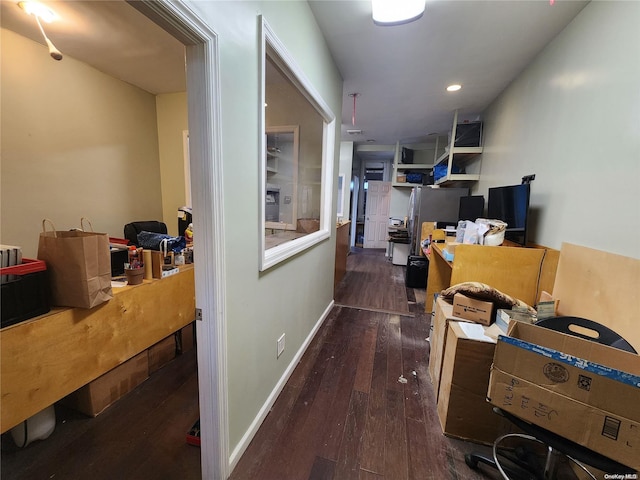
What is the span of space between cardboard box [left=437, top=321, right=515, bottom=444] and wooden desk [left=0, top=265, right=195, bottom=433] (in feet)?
6.38

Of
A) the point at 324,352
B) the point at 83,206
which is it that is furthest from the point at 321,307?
the point at 83,206

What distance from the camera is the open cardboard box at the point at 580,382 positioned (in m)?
0.82

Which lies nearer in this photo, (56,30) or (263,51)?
(263,51)

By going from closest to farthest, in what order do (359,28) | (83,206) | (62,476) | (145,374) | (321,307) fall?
1. (62,476)
2. (145,374)
3. (359,28)
4. (321,307)
5. (83,206)

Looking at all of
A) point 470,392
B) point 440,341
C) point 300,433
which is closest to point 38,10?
point 300,433

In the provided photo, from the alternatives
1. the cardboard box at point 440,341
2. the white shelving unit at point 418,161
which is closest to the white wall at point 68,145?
the cardboard box at point 440,341

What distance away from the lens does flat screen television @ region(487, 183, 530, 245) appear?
2.14 m

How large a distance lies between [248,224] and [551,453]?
1.66 meters

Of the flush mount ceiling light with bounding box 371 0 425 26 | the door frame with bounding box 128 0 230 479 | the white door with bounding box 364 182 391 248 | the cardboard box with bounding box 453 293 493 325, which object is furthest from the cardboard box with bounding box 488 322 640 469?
the white door with bounding box 364 182 391 248

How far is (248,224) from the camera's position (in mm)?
1243

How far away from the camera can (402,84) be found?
2986 millimetres

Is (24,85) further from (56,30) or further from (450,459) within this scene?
(450,459)

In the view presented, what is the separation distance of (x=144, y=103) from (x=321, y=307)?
3695 mm

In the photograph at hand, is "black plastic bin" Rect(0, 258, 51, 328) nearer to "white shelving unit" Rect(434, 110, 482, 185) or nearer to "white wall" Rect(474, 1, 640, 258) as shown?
"white wall" Rect(474, 1, 640, 258)
